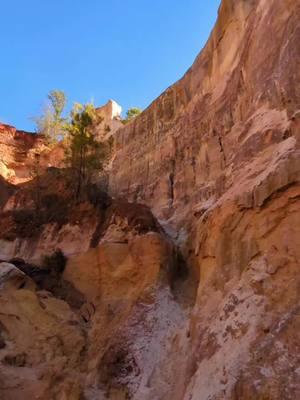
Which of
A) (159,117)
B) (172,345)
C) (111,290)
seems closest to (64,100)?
(159,117)

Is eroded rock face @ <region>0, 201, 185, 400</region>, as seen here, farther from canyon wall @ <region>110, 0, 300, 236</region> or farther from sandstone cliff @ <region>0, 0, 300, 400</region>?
canyon wall @ <region>110, 0, 300, 236</region>

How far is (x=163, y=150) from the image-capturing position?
19.1 metres

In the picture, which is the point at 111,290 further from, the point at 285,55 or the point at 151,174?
the point at 285,55

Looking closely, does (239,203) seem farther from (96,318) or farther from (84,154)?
(84,154)

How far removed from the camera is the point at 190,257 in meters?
14.1

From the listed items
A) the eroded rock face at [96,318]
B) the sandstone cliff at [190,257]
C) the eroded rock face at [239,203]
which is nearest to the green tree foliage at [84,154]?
the sandstone cliff at [190,257]

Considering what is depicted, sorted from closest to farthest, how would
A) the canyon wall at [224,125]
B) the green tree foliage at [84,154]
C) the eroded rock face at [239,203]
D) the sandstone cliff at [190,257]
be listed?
the eroded rock face at [239,203] < the sandstone cliff at [190,257] < the canyon wall at [224,125] < the green tree foliage at [84,154]

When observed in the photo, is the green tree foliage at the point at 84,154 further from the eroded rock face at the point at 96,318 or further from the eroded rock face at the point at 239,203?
the eroded rock face at the point at 96,318

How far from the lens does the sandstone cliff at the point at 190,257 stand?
8.62m

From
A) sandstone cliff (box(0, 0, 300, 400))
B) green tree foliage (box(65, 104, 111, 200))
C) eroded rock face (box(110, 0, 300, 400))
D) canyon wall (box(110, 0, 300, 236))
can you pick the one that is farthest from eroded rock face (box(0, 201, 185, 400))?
green tree foliage (box(65, 104, 111, 200))

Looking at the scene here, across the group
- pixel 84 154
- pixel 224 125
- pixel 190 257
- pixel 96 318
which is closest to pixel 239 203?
pixel 190 257

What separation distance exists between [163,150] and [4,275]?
8.02 metres

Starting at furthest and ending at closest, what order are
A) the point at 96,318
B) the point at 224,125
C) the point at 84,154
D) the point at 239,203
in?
the point at 84,154, the point at 224,125, the point at 96,318, the point at 239,203

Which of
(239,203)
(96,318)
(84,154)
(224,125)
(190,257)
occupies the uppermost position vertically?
(84,154)
